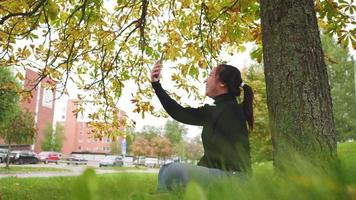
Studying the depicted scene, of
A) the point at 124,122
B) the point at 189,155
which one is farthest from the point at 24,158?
the point at 189,155

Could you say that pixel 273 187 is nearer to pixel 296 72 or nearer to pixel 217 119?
pixel 217 119

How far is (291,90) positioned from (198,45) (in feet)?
11.8

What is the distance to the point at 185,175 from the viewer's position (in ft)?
3.15

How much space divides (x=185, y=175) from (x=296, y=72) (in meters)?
2.17

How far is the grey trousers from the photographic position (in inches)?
31.9

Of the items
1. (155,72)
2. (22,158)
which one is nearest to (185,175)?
(155,72)

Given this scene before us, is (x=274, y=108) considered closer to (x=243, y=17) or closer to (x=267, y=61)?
(x=267, y=61)

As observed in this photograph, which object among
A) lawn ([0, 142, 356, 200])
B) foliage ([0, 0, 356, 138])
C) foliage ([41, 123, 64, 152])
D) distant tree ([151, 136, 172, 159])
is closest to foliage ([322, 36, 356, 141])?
foliage ([0, 0, 356, 138])

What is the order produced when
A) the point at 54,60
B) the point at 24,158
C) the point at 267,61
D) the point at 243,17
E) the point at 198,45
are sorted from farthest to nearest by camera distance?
the point at 24,158, the point at 198,45, the point at 54,60, the point at 243,17, the point at 267,61

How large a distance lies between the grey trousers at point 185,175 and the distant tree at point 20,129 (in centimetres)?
2980

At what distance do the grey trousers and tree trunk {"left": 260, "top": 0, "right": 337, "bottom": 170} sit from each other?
127 cm

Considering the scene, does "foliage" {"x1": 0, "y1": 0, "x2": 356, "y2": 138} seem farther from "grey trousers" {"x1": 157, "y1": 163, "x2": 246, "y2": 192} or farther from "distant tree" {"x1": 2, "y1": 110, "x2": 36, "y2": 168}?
"distant tree" {"x1": 2, "y1": 110, "x2": 36, "y2": 168}

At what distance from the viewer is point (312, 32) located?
3021 mm

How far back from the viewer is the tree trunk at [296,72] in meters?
2.78
